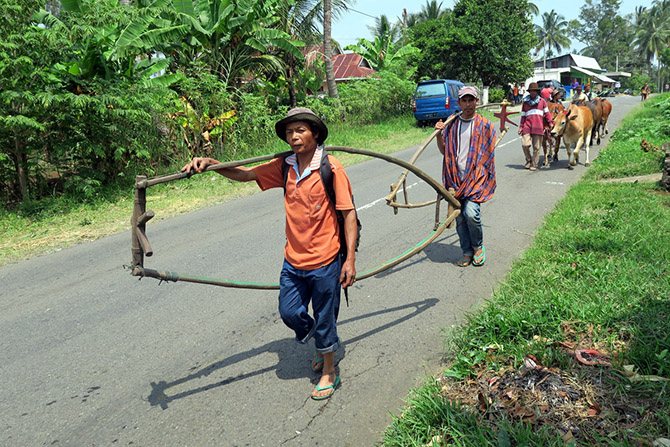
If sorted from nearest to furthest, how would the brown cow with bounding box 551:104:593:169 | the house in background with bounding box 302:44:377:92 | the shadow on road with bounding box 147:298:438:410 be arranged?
the shadow on road with bounding box 147:298:438:410
the brown cow with bounding box 551:104:593:169
the house in background with bounding box 302:44:377:92

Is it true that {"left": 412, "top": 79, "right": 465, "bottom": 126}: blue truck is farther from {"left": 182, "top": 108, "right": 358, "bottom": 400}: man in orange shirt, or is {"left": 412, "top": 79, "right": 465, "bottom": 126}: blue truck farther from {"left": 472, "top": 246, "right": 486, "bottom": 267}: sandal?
{"left": 182, "top": 108, "right": 358, "bottom": 400}: man in orange shirt

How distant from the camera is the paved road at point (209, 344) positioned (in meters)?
2.97

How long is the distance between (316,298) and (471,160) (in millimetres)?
2796

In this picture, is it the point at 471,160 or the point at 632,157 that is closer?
the point at 471,160

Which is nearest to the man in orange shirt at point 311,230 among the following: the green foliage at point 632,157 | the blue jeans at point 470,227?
the blue jeans at point 470,227

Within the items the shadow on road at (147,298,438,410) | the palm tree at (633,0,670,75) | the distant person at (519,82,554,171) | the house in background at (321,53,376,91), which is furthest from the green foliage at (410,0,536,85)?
the palm tree at (633,0,670,75)

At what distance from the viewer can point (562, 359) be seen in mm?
3082

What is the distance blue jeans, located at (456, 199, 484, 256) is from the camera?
5.16 m

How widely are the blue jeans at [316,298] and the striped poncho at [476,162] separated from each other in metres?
2.50

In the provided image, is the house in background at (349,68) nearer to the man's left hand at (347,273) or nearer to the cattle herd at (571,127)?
the cattle herd at (571,127)

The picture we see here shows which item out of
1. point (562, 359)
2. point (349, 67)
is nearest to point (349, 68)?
point (349, 67)

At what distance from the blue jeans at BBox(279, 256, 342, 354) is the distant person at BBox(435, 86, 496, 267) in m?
2.48

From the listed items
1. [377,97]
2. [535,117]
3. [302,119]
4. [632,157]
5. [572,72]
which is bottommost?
[632,157]

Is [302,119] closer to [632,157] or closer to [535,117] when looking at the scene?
[535,117]
